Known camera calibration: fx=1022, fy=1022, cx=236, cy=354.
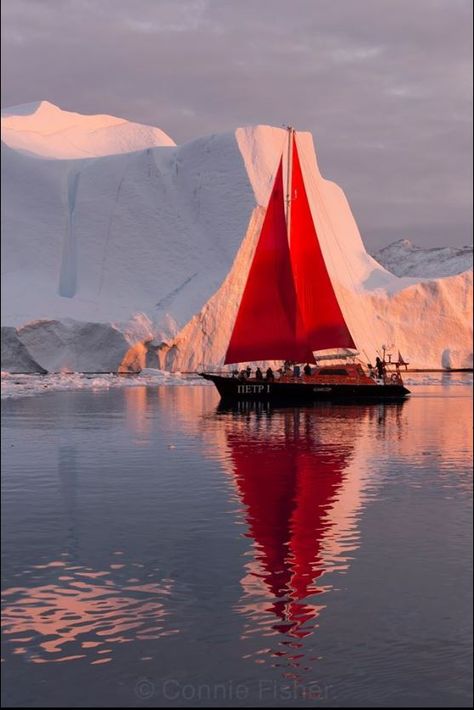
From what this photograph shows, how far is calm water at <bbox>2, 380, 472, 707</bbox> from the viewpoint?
22.1ft

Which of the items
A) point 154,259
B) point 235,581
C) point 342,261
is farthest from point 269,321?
point 342,261

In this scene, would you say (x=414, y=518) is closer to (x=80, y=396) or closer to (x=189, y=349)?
(x=80, y=396)

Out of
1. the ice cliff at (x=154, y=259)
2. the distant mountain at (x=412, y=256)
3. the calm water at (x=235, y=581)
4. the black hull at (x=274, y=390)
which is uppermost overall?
the distant mountain at (x=412, y=256)

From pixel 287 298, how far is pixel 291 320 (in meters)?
0.94

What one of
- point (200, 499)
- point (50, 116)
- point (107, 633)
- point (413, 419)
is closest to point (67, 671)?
point (107, 633)

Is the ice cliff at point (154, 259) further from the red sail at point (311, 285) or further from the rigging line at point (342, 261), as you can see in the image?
the red sail at point (311, 285)

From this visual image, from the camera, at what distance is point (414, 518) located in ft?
40.6

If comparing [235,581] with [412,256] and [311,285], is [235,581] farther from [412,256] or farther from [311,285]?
[412,256]

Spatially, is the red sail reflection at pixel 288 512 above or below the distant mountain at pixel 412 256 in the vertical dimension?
below

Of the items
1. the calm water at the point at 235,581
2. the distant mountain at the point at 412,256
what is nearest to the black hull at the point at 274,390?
the calm water at the point at 235,581

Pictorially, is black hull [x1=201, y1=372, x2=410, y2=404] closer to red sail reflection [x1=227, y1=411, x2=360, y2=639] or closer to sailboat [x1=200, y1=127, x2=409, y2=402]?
sailboat [x1=200, y1=127, x2=409, y2=402]

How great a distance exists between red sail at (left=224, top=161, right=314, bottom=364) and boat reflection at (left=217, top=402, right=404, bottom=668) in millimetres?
12672

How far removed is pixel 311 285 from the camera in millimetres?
44125

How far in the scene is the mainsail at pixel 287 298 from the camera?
41.2 metres
